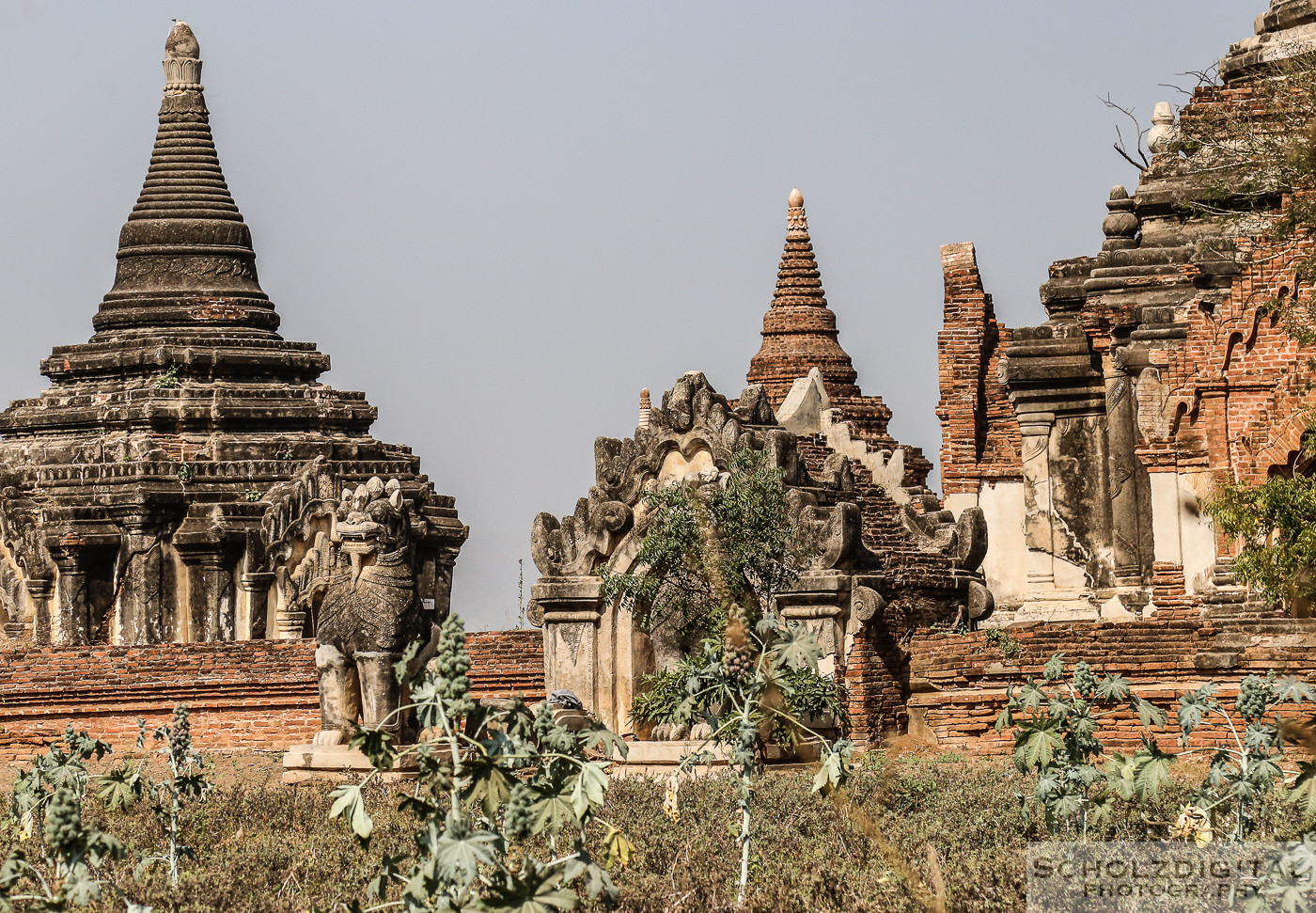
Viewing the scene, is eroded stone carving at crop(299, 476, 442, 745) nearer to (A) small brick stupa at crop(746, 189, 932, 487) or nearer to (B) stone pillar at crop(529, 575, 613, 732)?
(B) stone pillar at crop(529, 575, 613, 732)

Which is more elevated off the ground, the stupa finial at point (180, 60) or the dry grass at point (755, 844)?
the stupa finial at point (180, 60)

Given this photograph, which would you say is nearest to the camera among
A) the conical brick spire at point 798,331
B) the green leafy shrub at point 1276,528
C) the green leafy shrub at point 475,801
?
the green leafy shrub at point 475,801

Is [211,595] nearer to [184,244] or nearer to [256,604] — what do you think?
→ [256,604]

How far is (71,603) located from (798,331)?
30.9 ft

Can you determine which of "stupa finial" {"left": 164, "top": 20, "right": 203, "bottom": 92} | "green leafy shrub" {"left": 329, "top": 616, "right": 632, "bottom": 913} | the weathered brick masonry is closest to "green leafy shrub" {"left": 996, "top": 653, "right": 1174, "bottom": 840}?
"green leafy shrub" {"left": 329, "top": 616, "right": 632, "bottom": 913}

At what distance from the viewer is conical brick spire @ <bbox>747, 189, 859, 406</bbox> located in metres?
28.7

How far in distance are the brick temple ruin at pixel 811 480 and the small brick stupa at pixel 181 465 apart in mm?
39

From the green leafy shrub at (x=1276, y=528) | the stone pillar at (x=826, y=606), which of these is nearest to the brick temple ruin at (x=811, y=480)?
the stone pillar at (x=826, y=606)

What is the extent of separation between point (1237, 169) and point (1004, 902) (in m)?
9.27

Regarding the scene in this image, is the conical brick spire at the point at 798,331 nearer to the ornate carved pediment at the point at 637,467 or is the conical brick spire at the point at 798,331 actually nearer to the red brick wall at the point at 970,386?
the red brick wall at the point at 970,386

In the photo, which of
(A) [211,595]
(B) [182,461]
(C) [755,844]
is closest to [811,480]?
(C) [755,844]

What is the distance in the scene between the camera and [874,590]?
1530 centimetres

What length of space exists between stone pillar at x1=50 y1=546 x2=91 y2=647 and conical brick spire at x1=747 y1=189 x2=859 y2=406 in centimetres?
→ 827

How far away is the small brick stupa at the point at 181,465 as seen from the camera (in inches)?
1033
